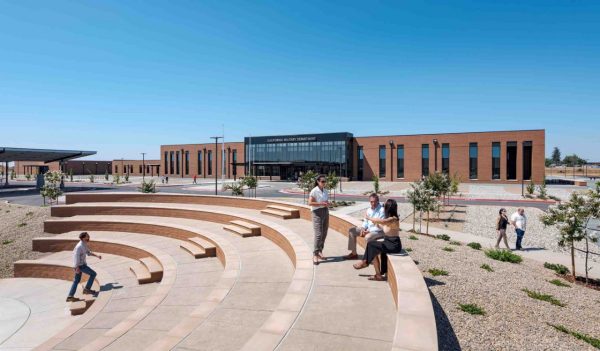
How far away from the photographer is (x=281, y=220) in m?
14.2

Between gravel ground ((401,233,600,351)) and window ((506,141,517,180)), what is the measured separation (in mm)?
53017

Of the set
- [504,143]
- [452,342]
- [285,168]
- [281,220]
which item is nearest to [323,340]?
[452,342]

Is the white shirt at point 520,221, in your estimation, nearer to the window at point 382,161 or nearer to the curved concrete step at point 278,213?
the curved concrete step at point 278,213

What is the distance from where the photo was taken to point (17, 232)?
67.6ft

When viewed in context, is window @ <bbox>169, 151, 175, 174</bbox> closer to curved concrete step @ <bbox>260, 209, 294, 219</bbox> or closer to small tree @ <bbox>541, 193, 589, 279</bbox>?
curved concrete step @ <bbox>260, 209, 294, 219</bbox>

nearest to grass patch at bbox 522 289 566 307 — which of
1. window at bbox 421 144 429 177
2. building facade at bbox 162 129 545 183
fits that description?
building facade at bbox 162 129 545 183

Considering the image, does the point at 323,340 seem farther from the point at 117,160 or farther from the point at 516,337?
the point at 117,160

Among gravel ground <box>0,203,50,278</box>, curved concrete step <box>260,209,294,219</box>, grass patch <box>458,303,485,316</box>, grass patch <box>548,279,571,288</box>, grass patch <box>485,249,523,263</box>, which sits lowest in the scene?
gravel ground <box>0,203,50,278</box>

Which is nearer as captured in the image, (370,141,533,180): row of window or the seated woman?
the seated woman

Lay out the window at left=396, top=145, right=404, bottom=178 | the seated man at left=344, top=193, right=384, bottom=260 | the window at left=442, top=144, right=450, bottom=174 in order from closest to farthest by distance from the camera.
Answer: the seated man at left=344, top=193, right=384, bottom=260
the window at left=442, top=144, right=450, bottom=174
the window at left=396, top=145, right=404, bottom=178

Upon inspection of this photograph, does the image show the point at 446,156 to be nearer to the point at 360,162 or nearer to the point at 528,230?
the point at 360,162

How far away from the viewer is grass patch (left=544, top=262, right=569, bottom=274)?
11.0 metres

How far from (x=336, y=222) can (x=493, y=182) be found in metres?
56.1

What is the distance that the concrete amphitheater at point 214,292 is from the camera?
14.5 feet
